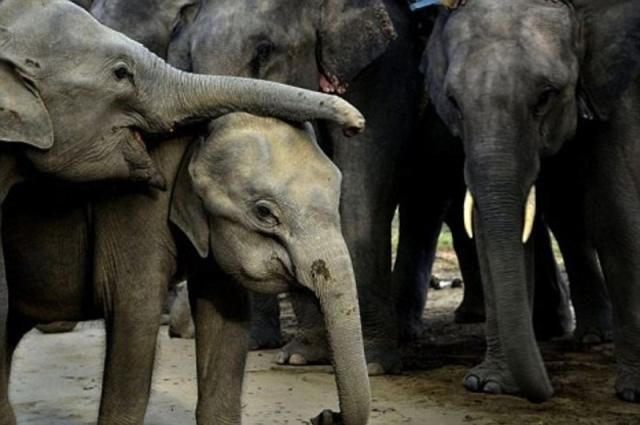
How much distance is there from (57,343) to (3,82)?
3.78 metres

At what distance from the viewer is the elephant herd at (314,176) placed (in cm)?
631

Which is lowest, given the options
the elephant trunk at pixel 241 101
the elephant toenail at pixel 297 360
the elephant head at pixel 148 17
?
the elephant toenail at pixel 297 360

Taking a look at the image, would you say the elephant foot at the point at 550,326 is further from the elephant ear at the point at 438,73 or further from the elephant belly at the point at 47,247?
the elephant belly at the point at 47,247

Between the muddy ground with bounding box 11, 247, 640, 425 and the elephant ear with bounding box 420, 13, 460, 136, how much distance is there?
3.68ft

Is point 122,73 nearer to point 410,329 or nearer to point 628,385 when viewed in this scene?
point 628,385

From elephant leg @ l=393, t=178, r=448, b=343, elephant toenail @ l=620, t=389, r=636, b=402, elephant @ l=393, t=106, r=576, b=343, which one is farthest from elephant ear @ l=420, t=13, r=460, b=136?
elephant leg @ l=393, t=178, r=448, b=343

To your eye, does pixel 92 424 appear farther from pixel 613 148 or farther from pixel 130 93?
pixel 613 148

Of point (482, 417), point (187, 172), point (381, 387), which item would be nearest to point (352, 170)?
point (381, 387)

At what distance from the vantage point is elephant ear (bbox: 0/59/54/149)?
20.3 ft

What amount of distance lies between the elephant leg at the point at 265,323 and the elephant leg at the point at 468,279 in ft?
4.72

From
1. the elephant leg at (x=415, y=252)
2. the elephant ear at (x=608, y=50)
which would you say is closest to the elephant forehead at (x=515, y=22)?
the elephant ear at (x=608, y=50)

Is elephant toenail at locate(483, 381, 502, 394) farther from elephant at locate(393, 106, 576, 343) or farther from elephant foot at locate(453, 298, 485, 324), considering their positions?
elephant foot at locate(453, 298, 485, 324)

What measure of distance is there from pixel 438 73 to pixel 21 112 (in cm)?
298

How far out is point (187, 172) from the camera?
21.6 feet
